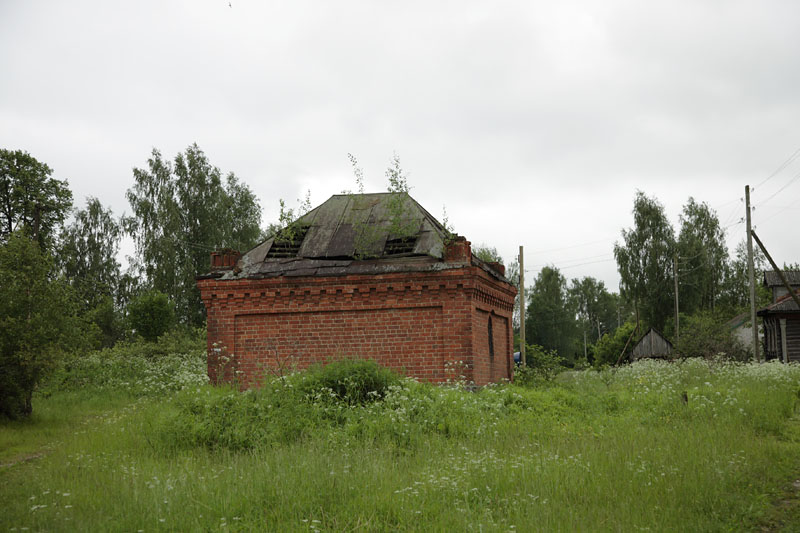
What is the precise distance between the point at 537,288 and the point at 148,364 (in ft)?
164

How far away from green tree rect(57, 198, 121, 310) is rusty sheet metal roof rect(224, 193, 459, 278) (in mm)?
27999

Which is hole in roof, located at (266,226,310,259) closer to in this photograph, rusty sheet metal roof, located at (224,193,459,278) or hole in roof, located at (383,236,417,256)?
rusty sheet metal roof, located at (224,193,459,278)

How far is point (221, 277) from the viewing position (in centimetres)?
1516

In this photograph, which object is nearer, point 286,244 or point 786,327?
point 286,244

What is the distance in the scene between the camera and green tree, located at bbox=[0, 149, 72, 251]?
3306 centimetres

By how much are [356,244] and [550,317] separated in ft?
179

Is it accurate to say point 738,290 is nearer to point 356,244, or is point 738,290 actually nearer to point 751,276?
point 751,276

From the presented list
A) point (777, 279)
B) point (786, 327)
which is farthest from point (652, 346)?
point (786, 327)

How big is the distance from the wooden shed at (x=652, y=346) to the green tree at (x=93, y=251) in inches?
1410

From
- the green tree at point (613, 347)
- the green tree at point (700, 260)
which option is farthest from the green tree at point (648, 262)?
the green tree at point (613, 347)

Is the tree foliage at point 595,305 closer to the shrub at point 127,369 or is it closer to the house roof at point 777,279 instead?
the house roof at point 777,279

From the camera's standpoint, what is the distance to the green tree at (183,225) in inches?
1419

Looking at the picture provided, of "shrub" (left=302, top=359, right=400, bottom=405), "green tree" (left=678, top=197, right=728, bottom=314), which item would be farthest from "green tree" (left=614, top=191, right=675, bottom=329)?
"shrub" (left=302, top=359, right=400, bottom=405)

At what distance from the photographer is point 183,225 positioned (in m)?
37.6
